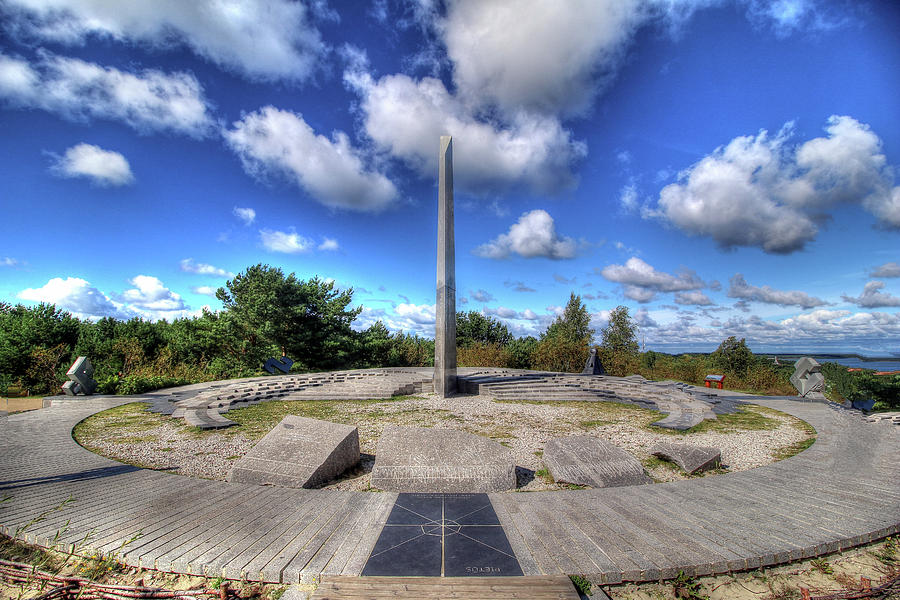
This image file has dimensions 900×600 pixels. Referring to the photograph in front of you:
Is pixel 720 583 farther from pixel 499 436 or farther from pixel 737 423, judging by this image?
pixel 737 423

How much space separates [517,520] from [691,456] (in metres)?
3.57

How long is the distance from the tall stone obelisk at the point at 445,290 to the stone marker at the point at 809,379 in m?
11.5

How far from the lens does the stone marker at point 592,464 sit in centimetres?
486

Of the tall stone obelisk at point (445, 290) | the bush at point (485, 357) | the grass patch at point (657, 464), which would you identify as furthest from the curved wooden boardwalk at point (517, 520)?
the bush at point (485, 357)

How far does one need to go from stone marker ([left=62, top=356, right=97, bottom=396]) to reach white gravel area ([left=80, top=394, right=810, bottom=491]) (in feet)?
19.5

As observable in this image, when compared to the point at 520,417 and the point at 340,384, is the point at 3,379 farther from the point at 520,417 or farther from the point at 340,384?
the point at 520,417

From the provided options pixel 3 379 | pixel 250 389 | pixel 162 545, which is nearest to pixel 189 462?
pixel 162 545

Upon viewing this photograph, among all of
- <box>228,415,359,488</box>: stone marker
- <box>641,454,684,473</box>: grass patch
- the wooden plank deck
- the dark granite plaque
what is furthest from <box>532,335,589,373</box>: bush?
the wooden plank deck

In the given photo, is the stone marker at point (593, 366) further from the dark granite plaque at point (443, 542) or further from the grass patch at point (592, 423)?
the dark granite plaque at point (443, 542)

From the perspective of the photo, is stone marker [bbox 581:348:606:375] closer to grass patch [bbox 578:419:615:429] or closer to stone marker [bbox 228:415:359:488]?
grass patch [bbox 578:419:615:429]

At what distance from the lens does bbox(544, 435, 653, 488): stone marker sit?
4.86 m

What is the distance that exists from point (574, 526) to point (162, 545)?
3.52 metres

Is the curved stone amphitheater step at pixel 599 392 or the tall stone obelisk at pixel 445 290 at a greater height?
the tall stone obelisk at pixel 445 290

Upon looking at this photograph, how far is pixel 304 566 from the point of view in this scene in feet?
9.60
